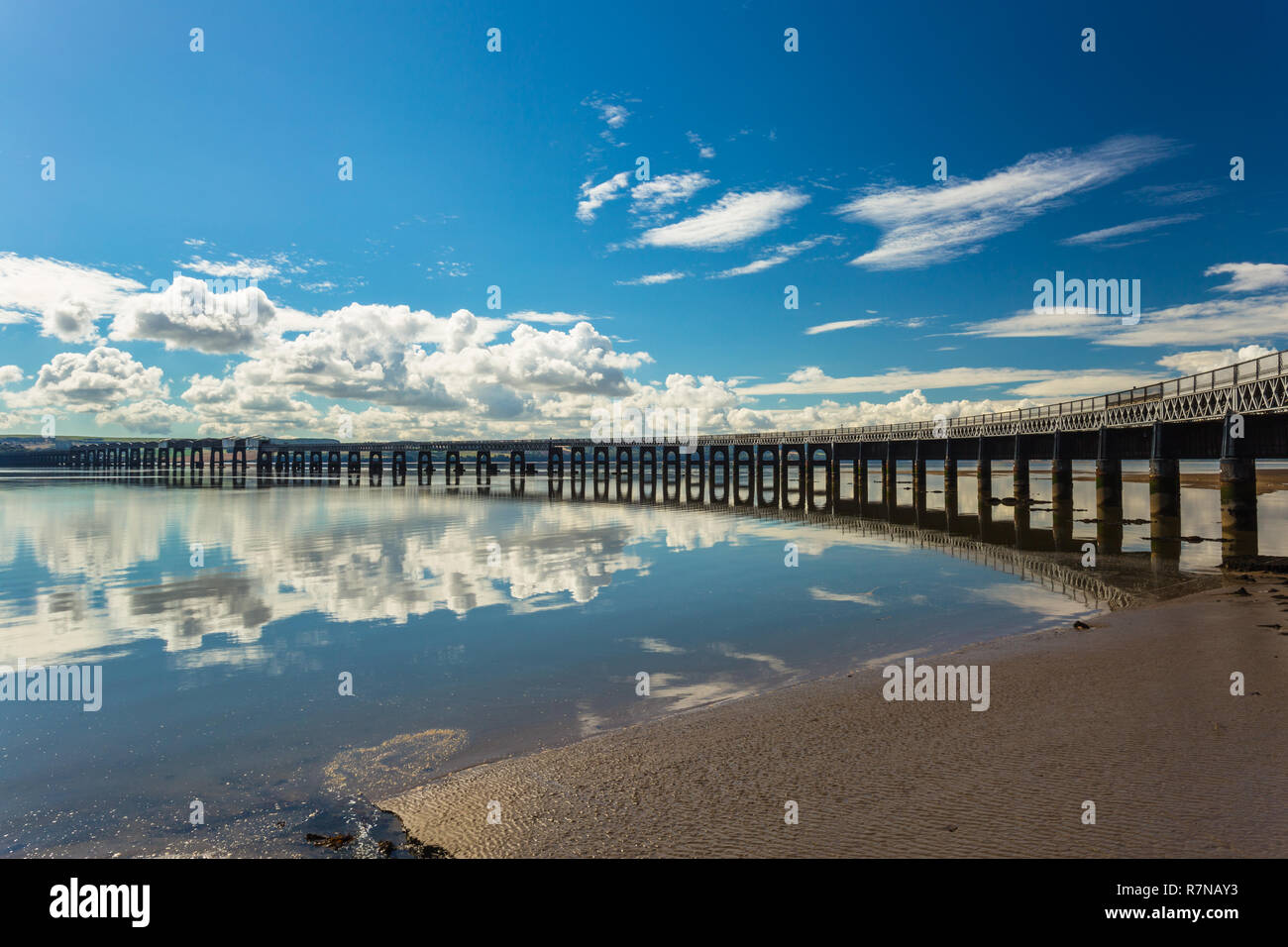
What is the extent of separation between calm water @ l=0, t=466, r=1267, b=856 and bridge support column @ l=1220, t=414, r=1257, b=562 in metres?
1.29

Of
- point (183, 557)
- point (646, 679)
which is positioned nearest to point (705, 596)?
point (646, 679)

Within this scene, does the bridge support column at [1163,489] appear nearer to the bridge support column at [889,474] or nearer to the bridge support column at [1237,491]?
the bridge support column at [1237,491]

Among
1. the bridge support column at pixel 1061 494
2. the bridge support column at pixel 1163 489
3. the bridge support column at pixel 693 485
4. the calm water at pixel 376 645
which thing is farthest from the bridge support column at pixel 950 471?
the calm water at pixel 376 645

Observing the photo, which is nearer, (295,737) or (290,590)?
(295,737)

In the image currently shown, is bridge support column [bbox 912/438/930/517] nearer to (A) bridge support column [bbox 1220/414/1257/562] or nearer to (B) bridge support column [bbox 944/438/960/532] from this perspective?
(B) bridge support column [bbox 944/438/960/532]

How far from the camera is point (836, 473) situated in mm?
89375

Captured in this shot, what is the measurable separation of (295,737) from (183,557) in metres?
24.5

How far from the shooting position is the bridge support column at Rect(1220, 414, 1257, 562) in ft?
103

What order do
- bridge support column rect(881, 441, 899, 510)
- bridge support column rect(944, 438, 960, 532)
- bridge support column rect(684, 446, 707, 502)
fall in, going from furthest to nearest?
bridge support column rect(684, 446, 707, 502), bridge support column rect(881, 441, 899, 510), bridge support column rect(944, 438, 960, 532)

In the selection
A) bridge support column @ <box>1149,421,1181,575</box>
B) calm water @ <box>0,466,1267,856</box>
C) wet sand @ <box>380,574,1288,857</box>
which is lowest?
calm water @ <box>0,466,1267,856</box>

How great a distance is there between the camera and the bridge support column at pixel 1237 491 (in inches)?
1231

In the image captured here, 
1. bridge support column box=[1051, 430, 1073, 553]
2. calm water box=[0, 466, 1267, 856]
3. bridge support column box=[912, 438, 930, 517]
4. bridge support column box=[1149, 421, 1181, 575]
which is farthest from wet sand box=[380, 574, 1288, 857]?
bridge support column box=[912, 438, 930, 517]

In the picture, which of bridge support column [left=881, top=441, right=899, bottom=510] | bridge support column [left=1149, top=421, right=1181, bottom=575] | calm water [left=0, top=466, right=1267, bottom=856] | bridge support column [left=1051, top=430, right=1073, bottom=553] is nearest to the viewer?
calm water [left=0, top=466, right=1267, bottom=856]
